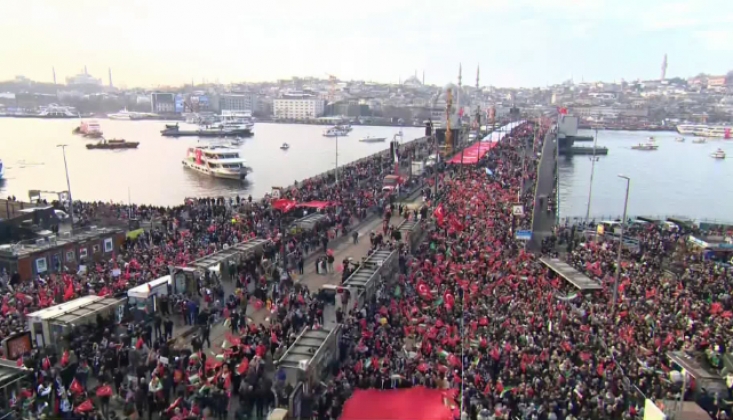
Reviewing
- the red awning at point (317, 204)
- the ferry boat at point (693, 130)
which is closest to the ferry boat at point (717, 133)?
the ferry boat at point (693, 130)

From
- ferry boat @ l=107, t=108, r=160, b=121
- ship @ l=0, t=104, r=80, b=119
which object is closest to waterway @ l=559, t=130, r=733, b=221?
ferry boat @ l=107, t=108, r=160, b=121

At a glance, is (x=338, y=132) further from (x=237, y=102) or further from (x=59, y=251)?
(x=59, y=251)

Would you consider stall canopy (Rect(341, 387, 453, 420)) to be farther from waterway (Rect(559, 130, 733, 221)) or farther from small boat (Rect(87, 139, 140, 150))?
small boat (Rect(87, 139, 140, 150))

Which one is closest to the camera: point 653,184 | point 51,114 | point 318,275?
point 318,275

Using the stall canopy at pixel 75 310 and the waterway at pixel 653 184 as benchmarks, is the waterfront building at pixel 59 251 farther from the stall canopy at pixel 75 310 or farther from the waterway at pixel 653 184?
the waterway at pixel 653 184

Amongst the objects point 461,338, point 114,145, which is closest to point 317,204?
point 461,338

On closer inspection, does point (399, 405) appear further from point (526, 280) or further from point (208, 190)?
point (208, 190)

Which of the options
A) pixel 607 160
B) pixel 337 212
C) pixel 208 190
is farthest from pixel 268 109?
pixel 337 212
